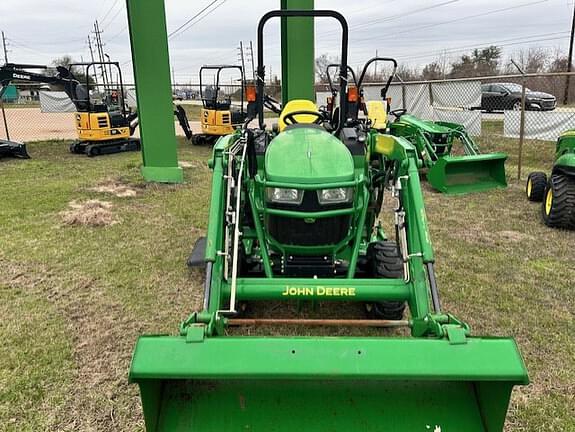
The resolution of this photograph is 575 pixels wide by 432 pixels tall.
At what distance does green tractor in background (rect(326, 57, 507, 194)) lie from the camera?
14.4 ft

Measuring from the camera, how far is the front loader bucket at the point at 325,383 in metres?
1.84

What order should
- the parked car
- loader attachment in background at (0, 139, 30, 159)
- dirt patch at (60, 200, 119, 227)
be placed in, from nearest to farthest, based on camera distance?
dirt patch at (60, 200, 119, 227)
loader attachment in background at (0, 139, 30, 159)
the parked car

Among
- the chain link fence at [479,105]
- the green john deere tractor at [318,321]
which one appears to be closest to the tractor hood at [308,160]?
the green john deere tractor at [318,321]

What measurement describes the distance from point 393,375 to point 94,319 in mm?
2469

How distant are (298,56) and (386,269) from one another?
605cm

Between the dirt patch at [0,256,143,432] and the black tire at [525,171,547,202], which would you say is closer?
the dirt patch at [0,256,143,432]

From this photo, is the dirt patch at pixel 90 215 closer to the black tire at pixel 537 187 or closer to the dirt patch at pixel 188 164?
the dirt patch at pixel 188 164

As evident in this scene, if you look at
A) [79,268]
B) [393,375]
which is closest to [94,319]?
[79,268]

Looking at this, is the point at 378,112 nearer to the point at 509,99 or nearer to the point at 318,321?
the point at 318,321

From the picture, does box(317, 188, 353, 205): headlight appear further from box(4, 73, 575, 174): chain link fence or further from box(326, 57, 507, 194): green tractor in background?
box(4, 73, 575, 174): chain link fence

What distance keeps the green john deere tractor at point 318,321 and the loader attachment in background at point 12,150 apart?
932 cm

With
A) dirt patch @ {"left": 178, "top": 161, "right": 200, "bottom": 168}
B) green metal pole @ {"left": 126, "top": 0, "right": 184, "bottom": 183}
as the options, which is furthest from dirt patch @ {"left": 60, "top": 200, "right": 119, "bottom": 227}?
dirt patch @ {"left": 178, "top": 161, "right": 200, "bottom": 168}

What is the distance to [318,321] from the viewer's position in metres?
2.43

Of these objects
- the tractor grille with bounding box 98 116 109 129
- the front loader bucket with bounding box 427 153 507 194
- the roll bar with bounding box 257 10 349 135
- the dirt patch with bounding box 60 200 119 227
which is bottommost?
the dirt patch with bounding box 60 200 119 227
